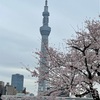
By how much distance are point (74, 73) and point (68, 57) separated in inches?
44.6

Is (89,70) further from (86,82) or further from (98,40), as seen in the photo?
(98,40)

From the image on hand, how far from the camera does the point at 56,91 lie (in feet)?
46.6

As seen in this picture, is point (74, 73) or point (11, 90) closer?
point (74, 73)

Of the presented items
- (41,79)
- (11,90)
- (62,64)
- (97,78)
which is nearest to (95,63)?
(97,78)

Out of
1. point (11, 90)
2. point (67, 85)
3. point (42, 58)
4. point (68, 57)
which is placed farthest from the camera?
point (11, 90)

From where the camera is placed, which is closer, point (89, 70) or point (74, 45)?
point (89, 70)

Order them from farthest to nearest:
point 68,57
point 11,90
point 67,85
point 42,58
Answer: point 11,90, point 42,58, point 68,57, point 67,85

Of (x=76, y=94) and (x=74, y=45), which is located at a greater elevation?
(x=74, y=45)

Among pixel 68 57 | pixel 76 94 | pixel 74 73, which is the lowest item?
pixel 76 94

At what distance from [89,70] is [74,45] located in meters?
2.07

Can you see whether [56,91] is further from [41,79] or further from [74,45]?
[74,45]

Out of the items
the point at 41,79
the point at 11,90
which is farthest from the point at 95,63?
the point at 11,90

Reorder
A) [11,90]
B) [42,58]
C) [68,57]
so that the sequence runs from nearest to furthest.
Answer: [68,57] < [42,58] < [11,90]

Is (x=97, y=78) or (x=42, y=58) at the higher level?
(x=42, y=58)
